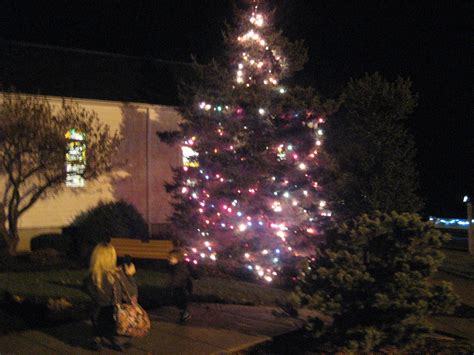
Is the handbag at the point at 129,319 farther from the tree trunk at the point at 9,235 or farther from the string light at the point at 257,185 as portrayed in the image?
the tree trunk at the point at 9,235

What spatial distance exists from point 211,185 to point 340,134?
25.6 feet

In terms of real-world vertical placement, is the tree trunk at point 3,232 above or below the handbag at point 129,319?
above

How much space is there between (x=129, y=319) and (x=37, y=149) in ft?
25.5

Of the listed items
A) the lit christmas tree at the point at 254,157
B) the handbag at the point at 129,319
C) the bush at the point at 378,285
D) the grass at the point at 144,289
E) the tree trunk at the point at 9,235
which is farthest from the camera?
the tree trunk at the point at 9,235

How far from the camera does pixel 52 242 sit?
15398mm

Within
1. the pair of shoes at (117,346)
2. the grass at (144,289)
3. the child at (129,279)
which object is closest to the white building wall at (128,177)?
the grass at (144,289)

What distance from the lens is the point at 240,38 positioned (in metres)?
12.2

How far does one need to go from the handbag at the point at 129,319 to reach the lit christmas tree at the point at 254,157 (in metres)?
4.40

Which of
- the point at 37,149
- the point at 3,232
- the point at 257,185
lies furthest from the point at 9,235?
the point at 257,185

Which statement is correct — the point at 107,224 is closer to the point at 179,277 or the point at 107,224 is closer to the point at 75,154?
the point at 75,154

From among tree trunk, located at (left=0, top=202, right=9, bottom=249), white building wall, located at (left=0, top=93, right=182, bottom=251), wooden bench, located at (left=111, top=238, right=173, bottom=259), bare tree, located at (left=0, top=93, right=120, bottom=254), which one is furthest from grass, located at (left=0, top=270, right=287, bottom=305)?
white building wall, located at (left=0, top=93, right=182, bottom=251)

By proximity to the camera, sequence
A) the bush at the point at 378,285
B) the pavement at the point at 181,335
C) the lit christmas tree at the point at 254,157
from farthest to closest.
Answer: the lit christmas tree at the point at 254,157
the pavement at the point at 181,335
the bush at the point at 378,285

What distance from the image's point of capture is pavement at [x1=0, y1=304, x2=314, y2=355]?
7520 millimetres

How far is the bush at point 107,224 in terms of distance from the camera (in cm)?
1588
